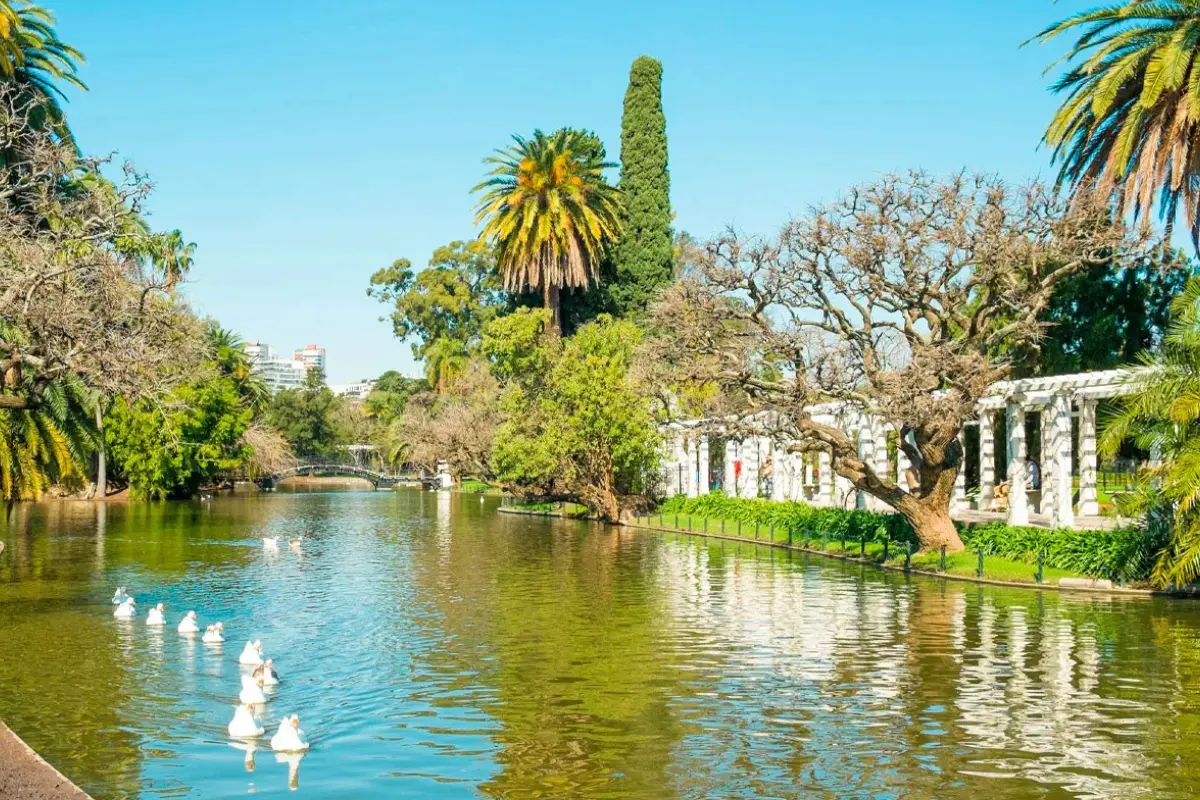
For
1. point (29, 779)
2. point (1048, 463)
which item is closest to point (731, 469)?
point (1048, 463)

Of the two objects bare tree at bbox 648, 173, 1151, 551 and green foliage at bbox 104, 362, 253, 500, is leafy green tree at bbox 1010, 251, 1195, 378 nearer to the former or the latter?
bare tree at bbox 648, 173, 1151, 551

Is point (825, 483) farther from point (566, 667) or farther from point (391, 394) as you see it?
point (391, 394)

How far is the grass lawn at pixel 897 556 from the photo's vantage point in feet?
96.6

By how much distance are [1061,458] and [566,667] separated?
20.2m

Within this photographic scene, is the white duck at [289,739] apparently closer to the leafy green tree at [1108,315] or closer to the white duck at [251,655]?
the white duck at [251,655]

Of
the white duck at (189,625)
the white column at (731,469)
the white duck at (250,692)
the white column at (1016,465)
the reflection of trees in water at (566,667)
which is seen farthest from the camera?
the white column at (731,469)

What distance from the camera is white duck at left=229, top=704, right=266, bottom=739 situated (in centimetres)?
1468

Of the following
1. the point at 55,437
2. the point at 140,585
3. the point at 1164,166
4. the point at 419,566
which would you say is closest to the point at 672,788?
the point at 140,585

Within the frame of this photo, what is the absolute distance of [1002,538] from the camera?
31594mm

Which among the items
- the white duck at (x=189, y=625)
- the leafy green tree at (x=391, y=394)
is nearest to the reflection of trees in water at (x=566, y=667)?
the white duck at (x=189, y=625)

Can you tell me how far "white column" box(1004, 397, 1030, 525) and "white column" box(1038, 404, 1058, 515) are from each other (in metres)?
0.68

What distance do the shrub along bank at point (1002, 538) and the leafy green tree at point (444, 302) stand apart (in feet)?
180

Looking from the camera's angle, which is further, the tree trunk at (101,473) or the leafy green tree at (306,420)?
the leafy green tree at (306,420)

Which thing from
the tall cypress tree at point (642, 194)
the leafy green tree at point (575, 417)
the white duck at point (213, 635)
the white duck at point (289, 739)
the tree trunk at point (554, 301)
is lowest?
the white duck at point (289, 739)
